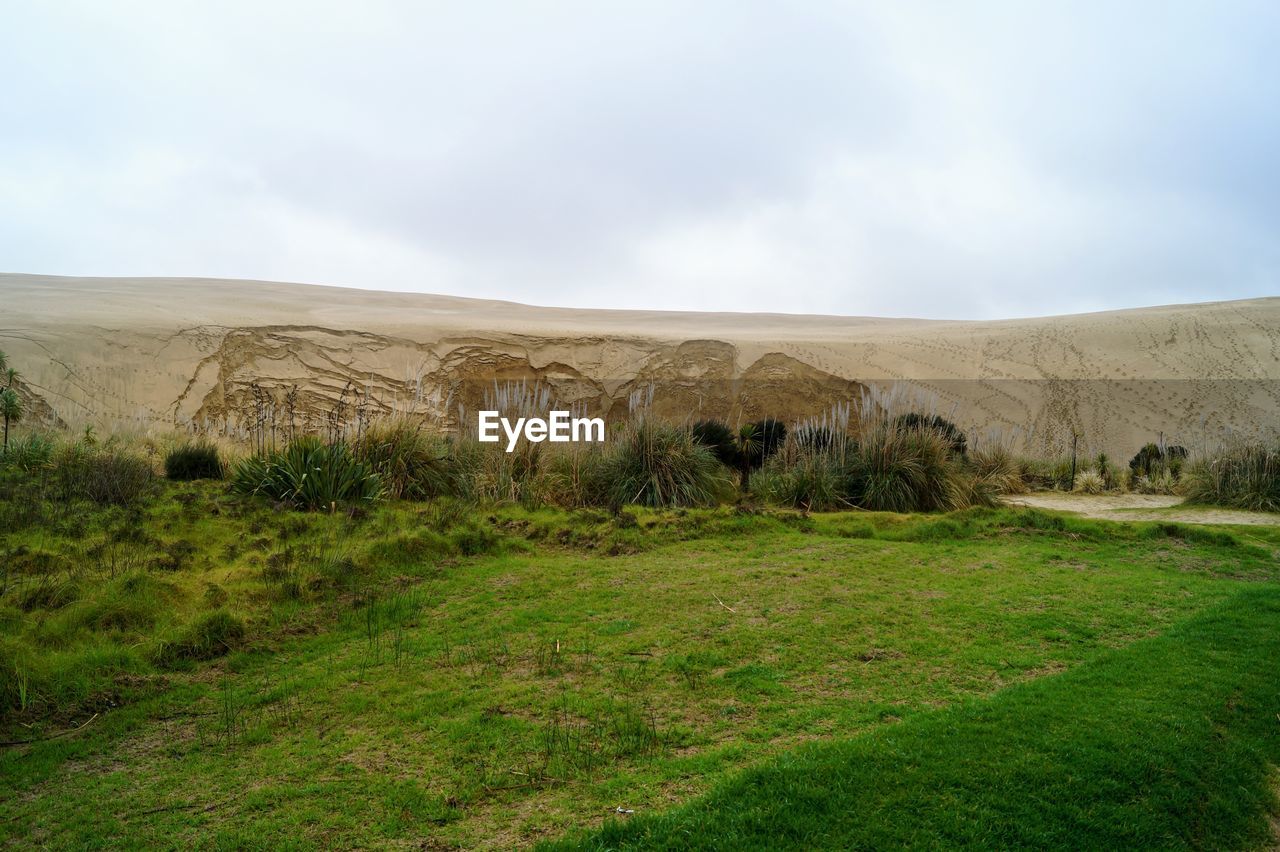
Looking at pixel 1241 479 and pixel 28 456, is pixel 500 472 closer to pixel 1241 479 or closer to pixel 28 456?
pixel 28 456

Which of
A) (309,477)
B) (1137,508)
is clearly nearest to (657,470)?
(309,477)

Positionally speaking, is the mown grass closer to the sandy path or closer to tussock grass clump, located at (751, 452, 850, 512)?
tussock grass clump, located at (751, 452, 850, 512)

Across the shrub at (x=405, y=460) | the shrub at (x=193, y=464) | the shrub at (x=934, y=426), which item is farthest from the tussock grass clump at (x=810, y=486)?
the shrub at (x=193, y=464)

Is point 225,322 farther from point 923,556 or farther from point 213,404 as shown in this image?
point 923,556

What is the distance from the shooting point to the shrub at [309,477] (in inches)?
384

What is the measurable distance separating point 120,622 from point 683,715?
4.15 metres

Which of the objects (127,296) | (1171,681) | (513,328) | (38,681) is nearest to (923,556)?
(1171,681)

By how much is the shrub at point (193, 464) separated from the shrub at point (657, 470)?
545 cm

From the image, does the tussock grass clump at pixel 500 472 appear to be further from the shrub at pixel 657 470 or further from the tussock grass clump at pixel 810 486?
the tussock grass clump at pixel 810 486

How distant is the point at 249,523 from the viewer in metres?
8.71

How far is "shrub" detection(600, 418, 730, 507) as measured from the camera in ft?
37.4

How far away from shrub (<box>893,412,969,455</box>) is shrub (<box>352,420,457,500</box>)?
21.0 ft

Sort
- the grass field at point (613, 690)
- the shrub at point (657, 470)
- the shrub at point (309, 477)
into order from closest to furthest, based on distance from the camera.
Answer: the grass field at point (613, 690), the shrub at point (309, 477), the shrub at point (657, 470)

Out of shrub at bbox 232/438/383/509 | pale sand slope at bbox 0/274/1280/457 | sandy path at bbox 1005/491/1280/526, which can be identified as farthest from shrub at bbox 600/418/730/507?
pale sand slope at bbox 0/274/1280/457
